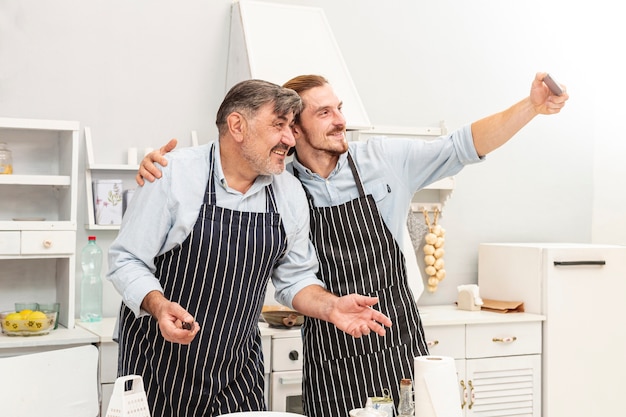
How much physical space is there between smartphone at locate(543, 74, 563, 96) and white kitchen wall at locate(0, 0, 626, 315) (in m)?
1.62

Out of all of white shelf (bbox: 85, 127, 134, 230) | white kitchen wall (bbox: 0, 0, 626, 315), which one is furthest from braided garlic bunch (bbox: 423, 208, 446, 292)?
white shelf (bbox: 85, 127, 134, 230)

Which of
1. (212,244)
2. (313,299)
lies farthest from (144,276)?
(313,299)

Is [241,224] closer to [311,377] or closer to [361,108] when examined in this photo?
[311,377]

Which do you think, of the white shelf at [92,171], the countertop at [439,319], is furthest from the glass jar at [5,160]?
the countertop at [439,319]

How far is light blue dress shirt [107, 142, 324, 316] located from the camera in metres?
2.01

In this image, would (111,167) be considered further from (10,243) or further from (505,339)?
(505,339)

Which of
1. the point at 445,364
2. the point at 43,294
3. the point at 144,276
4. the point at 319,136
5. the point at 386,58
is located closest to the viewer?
the point at 445,364

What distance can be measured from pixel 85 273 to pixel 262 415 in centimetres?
192

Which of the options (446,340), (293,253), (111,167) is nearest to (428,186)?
(446,340)

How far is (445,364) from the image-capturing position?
1630mm

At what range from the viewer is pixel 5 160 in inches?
124

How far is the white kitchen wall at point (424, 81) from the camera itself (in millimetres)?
3414

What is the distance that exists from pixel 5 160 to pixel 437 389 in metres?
2.19

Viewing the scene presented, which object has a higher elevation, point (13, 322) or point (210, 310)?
point (210, 310)
